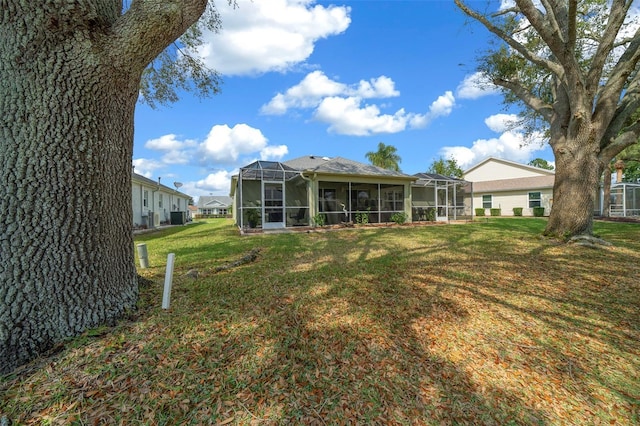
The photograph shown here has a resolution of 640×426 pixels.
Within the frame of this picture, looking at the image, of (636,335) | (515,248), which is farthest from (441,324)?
(515,248)

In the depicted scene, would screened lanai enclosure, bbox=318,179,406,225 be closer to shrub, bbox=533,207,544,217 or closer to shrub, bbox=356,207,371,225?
shrub, bbox=356,207,371,225

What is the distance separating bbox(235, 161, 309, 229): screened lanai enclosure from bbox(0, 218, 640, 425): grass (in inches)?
358

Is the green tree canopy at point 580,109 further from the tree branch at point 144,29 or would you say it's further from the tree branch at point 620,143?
the tree branch at point 144,29

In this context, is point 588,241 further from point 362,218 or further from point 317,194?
point 317,194

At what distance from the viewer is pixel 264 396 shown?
1.96m

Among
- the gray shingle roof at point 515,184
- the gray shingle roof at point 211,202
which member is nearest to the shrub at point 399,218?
the gray shingle roof at point 515,184

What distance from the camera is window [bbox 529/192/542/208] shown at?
24.2 m

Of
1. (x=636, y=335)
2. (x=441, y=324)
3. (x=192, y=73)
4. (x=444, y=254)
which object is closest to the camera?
(x=636, y=335)

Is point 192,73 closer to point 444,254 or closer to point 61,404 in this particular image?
point 61,404

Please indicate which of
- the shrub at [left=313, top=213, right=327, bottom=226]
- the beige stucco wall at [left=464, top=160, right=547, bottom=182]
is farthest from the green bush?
the beige stucco wall at [left=464, top=160, right=547, bottom=182]

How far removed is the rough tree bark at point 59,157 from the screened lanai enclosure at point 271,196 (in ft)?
32.0

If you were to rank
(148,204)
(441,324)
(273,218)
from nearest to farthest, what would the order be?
(441,324) < (273,218) < (148,204)

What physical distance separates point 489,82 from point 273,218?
1137 cm

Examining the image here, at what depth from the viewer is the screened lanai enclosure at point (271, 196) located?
508 inches
